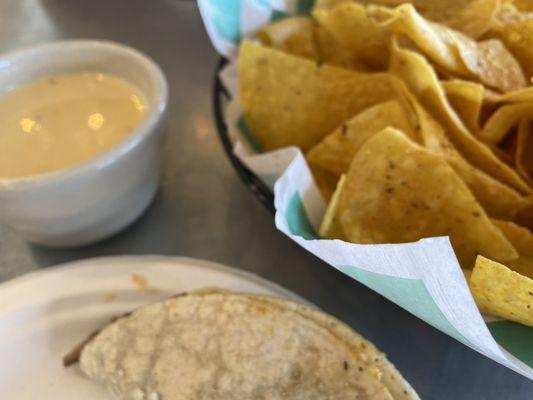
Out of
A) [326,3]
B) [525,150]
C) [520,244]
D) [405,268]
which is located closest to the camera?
[405,268]

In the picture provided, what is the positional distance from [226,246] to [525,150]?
0.50 metres

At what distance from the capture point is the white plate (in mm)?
791

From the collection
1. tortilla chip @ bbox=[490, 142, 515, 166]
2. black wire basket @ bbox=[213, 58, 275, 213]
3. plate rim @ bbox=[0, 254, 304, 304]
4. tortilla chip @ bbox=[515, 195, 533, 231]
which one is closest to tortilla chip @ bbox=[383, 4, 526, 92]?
tortilla chip @ bbox=[490, 142, 515, 166]

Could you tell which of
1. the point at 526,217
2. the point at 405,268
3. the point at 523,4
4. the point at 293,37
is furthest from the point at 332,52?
the point at 405,268

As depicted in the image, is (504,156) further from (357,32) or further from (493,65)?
(357,32)

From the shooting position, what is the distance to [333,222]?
824 millimetres

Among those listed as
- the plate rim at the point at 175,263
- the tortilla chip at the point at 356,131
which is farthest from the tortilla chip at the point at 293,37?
the plate rim at the point at 175,263

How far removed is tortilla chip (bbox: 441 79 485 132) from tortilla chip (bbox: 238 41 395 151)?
0.38 ft

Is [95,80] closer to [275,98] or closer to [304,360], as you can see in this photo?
[275,98]

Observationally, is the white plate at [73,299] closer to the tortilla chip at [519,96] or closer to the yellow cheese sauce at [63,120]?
the yellow cheese sauce at [63,120]

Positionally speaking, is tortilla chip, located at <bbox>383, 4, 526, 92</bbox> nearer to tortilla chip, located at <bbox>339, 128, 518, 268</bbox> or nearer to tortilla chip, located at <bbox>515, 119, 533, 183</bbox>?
tortilla chip, located at <bbox>515, 119, 533, 183</bbox>

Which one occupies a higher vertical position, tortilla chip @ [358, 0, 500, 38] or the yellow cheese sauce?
tortilla chip @ [358, 0, 500, 38]

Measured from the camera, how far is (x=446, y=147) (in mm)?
856

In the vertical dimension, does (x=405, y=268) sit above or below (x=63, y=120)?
above
